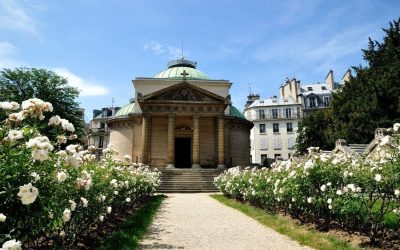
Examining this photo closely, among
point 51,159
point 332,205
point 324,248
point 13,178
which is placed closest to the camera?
point 13,178

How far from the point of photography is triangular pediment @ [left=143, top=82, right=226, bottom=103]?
3078cm

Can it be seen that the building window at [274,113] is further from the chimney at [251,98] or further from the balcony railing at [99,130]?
the balcony railing at [99,130]

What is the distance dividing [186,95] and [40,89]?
51.8ft

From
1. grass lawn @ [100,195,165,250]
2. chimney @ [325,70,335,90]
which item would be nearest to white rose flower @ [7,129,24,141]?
grass lawn @ [100,195,165,250]

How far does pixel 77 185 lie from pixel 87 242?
2.51m

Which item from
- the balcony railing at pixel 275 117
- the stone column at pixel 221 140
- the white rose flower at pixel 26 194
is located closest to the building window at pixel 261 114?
the balcony railing at pixel 275 117

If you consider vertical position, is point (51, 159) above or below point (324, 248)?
above

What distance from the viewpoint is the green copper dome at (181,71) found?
126 ft

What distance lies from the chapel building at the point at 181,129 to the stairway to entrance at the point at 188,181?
1.41 m

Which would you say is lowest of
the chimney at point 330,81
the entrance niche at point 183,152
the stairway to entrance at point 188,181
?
the stairway to entrance at point 188,181

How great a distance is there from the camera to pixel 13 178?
128 inches

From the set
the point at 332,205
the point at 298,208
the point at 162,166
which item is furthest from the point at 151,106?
Answer: the point at 332,205

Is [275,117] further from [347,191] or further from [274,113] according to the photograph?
[347,191]

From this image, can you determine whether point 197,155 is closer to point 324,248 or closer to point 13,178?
point 324,248
